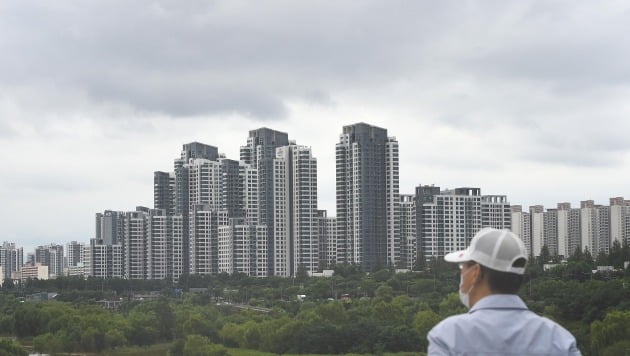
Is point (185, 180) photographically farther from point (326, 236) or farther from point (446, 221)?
point (446, 221)

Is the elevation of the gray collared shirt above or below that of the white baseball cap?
below

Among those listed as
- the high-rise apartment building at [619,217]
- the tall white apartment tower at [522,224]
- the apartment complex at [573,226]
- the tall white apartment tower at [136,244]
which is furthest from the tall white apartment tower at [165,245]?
the high-rise apartment building at [619,217]

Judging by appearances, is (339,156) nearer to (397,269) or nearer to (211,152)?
(397,269)

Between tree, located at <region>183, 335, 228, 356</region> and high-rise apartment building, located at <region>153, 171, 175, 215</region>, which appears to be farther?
→ high-rise apartment building, located at <region>153, 171, 175, 215</region>

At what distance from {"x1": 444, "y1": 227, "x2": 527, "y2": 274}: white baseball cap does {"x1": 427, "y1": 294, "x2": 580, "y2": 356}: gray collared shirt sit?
Result: 6 centimetres

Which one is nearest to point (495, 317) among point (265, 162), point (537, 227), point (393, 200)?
point (393, 200)

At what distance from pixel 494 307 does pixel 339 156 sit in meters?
48.3

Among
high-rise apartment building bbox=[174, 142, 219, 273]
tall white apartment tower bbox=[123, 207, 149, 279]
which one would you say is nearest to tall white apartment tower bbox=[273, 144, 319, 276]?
high-rise apartment building bbox=[174, 142, 219, 273]

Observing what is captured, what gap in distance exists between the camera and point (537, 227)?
2633 inches

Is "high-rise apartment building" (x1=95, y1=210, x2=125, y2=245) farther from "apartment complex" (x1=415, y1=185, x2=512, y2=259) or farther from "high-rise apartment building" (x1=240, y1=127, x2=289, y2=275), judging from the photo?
"apartment complex" (x1=415, y1=185, x2=512, y2=259)

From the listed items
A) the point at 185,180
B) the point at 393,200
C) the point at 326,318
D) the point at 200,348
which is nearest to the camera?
the point at 200,348

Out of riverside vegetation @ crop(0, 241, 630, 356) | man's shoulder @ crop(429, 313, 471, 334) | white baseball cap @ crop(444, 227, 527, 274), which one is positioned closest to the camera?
man's shoulder @ crop(429, 313, 471, 334)

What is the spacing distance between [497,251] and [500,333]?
0.50 ft

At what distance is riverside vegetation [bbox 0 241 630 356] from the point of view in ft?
78.5
